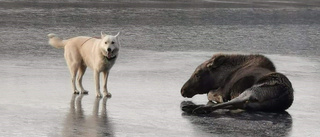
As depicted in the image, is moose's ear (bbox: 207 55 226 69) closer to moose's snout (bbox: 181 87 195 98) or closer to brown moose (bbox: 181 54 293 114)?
brown moose (bbox: 181 54 293 114)

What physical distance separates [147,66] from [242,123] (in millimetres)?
5066

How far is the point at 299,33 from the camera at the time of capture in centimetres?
2173

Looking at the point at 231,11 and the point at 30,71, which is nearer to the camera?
the point at 30,71

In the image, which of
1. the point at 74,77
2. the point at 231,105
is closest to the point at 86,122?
the point at 231,105

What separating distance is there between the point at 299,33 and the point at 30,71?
31.4 ft

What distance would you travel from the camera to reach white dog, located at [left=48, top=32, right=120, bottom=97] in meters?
11.6

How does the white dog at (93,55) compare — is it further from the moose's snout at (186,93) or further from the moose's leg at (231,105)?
the moose's leg at (231,105)

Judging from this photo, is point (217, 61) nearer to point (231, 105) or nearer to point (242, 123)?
point (231, 105)

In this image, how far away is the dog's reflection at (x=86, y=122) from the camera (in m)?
9.05

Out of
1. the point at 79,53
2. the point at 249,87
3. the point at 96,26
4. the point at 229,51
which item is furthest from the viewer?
the point at 96,26

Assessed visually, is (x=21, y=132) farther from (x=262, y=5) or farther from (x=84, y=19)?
(x=262, y=5)

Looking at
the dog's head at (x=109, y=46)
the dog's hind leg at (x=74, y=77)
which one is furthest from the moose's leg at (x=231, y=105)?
the dog's hind leg at (x=74, y=77)

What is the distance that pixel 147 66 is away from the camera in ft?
48.8

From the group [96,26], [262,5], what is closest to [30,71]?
[96,26]
